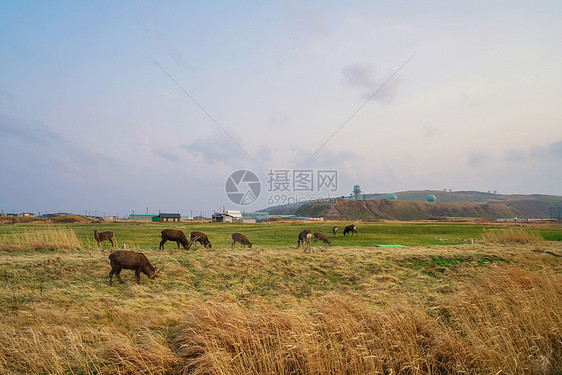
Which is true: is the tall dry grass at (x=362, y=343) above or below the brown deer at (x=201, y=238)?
below

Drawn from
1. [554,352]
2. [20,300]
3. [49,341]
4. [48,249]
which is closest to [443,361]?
[554,352]

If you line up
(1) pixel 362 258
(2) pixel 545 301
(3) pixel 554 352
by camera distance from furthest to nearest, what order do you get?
(1) pixel 362 258 → (2) pixel 545 301 → (3) pixel 554 352

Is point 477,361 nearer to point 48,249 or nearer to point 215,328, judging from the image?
point 215,328

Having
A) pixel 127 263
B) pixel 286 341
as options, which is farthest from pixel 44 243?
pixel 286 341

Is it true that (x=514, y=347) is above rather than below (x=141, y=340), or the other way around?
below

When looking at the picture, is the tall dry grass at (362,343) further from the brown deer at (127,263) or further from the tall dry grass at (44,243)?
the tall dry grass at (44,243)

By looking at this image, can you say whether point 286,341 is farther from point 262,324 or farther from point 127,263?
point 127,263

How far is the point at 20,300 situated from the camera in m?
11.6

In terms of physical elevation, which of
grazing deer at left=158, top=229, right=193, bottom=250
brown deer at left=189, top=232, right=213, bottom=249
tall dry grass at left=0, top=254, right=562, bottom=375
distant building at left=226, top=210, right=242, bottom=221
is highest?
grazing deer at left=158, top=229, right=193, bottom=250

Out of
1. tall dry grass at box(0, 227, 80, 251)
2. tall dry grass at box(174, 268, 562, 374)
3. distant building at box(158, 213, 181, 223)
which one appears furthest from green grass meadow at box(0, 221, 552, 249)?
distant building at box(158, 213, 181, 223)

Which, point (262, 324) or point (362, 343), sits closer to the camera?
point (362, 343)

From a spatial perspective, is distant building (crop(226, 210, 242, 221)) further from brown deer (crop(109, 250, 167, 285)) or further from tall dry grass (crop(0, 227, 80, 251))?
brown deer (crop(109, 250, 167, 285))

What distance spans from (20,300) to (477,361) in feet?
51.1

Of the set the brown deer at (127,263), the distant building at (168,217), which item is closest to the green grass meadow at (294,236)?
the brown deer at (127,263)
